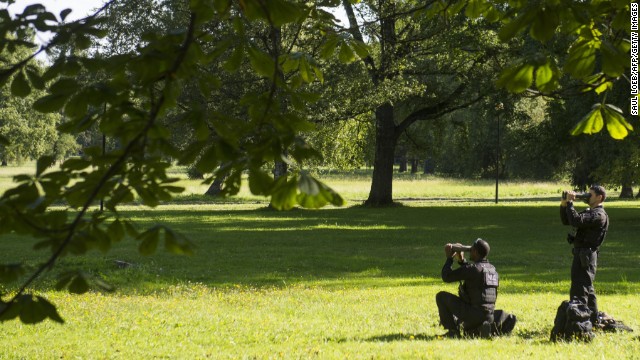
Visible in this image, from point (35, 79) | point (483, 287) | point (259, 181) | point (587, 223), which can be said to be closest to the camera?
point (259, 181)

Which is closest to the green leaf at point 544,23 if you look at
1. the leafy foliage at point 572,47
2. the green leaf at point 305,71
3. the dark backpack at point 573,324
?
the leafy foliage at point 572,47

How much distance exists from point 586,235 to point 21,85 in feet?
24.0

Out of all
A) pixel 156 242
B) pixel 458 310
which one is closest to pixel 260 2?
pixel 156 242

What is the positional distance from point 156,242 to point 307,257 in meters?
17.4

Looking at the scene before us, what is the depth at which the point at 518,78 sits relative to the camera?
315 cm

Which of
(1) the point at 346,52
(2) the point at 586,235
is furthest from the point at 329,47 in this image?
(2) the point at 586,235

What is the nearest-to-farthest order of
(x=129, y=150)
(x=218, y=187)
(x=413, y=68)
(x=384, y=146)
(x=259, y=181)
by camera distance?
(x=259, y=181) → (x=129, y=150) → (x=218, y=187) → (x=413, y=68) → (x=384, y=146)

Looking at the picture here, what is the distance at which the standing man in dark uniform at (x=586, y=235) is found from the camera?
9102mm

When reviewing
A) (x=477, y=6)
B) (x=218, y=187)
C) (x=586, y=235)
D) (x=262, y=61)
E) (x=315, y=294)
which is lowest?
(x=315, y=294)

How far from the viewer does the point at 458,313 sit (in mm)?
9258

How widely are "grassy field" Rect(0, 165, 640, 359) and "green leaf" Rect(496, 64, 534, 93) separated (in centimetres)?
Result: 134

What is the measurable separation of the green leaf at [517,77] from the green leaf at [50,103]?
159 centimetres

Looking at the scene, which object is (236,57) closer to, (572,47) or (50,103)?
(50,103)

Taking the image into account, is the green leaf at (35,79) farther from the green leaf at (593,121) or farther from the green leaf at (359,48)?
the green leaf at (593,121)
